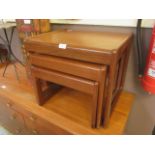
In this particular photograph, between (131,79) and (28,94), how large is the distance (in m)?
0.70

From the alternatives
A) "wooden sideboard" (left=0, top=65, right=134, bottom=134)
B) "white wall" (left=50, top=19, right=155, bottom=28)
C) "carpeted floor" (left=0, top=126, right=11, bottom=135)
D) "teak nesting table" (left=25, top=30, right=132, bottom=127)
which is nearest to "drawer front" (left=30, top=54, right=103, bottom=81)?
"teak nesting table" (left=25, top=30, right=132, bottom=127)

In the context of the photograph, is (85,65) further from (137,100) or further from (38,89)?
(137,100)

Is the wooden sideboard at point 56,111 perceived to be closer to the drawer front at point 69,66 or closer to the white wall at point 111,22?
the drawer front at point 69,66

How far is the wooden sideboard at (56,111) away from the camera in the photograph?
662mm

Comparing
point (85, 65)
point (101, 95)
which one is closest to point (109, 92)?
point (101, 95)

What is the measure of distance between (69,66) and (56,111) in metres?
0.34

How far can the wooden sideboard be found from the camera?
2.17 ft

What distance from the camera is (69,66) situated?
531 mm

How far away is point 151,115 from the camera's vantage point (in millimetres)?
904

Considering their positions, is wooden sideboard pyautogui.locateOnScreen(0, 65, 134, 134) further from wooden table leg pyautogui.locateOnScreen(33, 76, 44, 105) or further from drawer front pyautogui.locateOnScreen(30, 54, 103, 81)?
drawer front pyautogui.locateOnScreen(30, 54, 103, 81)
